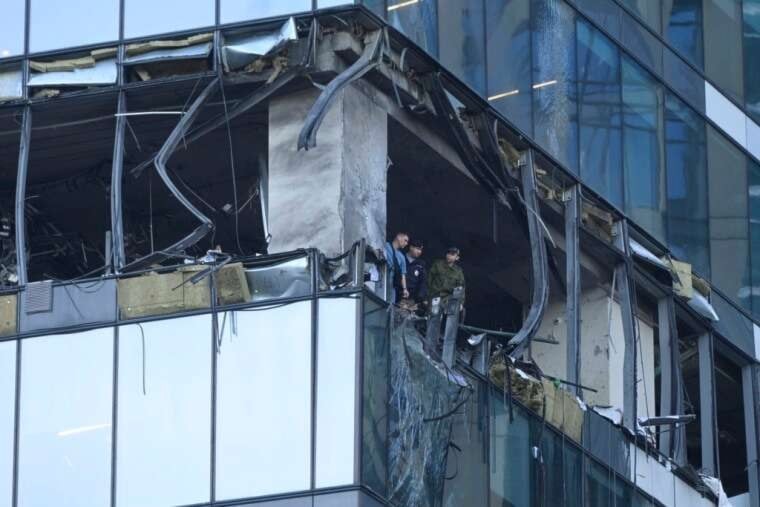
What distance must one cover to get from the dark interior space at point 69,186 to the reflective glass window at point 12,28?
40.4 inches

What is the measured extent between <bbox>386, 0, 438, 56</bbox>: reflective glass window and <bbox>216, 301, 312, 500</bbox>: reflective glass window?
518cm

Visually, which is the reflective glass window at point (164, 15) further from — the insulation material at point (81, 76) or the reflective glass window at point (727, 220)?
the reflective glass window at point (727, 220)

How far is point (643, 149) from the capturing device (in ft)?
158

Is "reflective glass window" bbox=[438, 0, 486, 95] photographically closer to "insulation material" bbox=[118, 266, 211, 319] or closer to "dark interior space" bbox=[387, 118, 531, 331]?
"dark interior space" bbox=[387, 118, 531, 331]

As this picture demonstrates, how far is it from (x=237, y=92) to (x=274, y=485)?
6592 millimetres

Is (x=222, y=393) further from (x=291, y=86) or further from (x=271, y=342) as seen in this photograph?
(x=291, y=86)

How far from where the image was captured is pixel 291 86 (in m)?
39.3

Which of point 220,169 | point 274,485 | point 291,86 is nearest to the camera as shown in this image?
point 274,485

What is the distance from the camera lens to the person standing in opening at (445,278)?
132ft

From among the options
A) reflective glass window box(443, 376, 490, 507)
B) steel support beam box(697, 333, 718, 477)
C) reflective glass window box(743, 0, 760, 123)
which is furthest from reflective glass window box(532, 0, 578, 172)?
reflective glass window box(743, 0, 760, 123)

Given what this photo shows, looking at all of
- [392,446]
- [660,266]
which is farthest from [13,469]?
[660,266]

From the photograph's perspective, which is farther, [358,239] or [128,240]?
[128,240]

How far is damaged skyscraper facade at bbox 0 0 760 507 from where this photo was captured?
3666cm

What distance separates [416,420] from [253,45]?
6.08 metres
